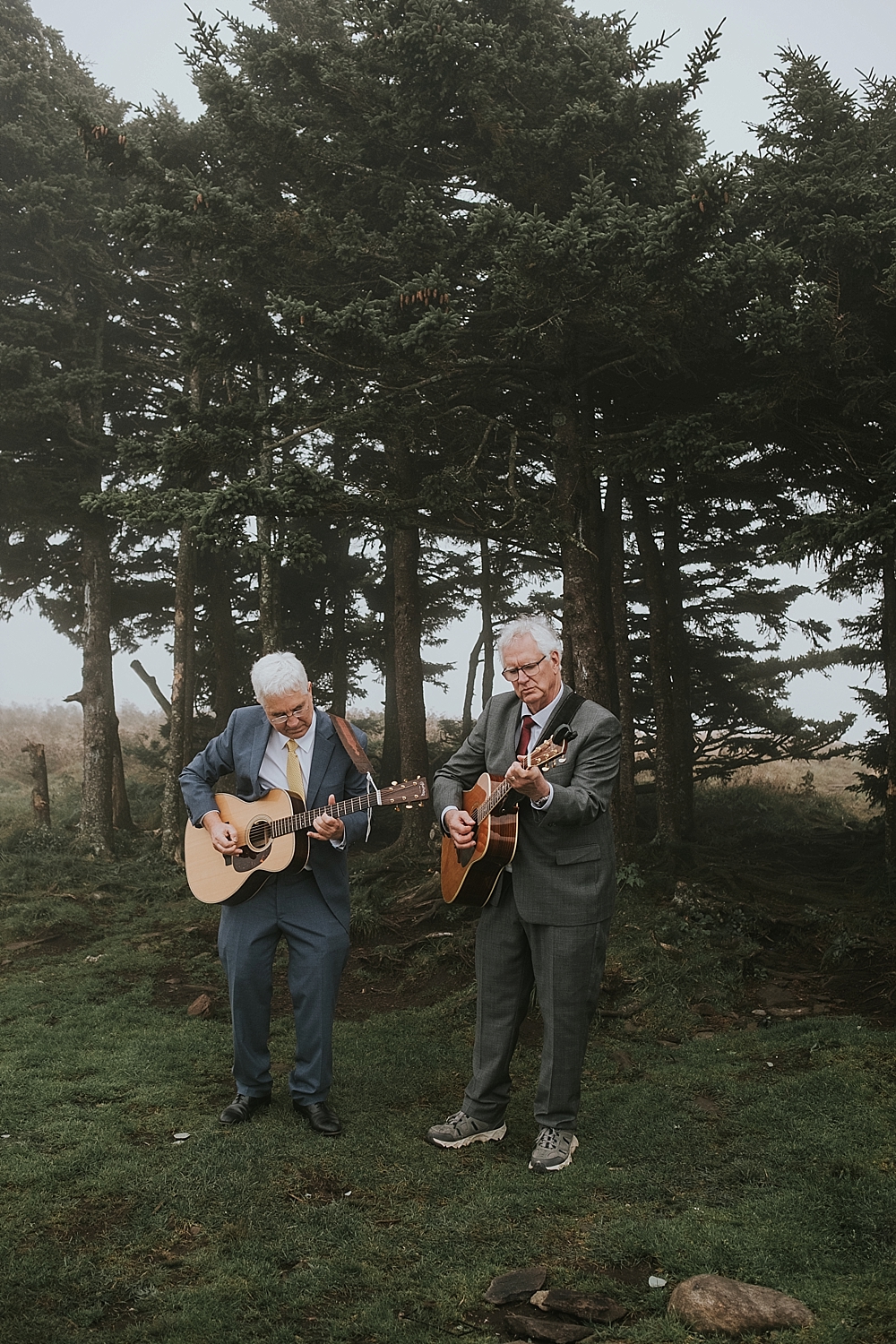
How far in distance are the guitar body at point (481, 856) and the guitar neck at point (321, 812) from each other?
0.44m

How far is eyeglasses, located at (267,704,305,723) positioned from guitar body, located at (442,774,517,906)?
895 mm

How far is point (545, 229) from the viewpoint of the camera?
8.68 meters

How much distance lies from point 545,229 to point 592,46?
10.2 ft

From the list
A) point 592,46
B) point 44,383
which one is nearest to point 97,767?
point 44,383

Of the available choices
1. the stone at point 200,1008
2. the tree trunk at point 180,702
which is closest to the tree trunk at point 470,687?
the tree trunk at point 180,702

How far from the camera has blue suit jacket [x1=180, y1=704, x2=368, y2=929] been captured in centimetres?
491

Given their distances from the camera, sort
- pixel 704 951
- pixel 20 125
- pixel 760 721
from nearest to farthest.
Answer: pixel 704 951
pixel 20 125
pixel 760 721

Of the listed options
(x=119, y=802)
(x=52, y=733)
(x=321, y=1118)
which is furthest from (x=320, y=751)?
(x=52, y=733)

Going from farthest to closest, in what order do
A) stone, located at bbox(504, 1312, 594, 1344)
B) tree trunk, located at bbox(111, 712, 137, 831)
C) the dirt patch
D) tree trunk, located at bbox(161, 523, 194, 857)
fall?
tree trunk, located at bbox(111, 712, 137, 831), tree trunk, located at bbox(161, 523, 194, 857), the dirt patch, stone, located at bbox(504, 1312, 594, 1344)

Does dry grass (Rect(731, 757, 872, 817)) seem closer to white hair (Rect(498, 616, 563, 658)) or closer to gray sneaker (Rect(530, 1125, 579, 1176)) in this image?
gray sneaker (Rect(530, 1125, 579, 1176))

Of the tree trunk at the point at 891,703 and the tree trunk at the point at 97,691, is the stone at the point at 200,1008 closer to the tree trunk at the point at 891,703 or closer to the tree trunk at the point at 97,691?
the tree trunk at the point at 891,703

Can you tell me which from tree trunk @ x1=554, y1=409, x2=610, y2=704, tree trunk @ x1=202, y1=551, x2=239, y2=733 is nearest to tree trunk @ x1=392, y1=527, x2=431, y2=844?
tree trunk @ x1=554, y1=409, x2=610, y2=704

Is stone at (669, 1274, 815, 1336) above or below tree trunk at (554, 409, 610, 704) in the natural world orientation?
below

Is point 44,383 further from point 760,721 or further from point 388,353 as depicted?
point 760,721
